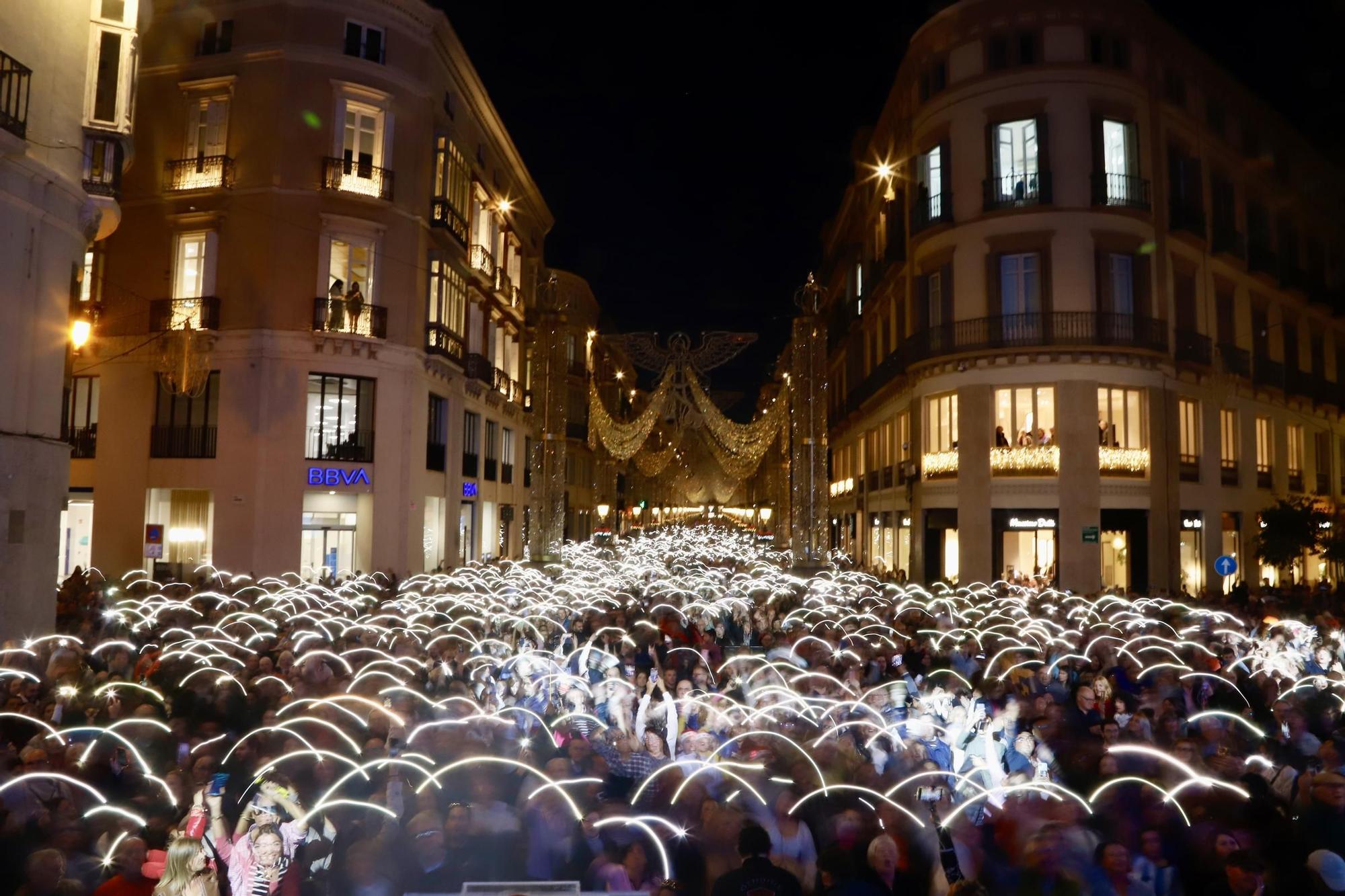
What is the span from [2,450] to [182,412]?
51.3 feet

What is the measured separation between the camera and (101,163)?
19.9 metres

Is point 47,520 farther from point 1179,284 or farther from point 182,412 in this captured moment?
point 1179,284

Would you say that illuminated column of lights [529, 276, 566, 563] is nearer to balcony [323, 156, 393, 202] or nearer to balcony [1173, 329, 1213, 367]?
balcony [323, 156, 393, 202]

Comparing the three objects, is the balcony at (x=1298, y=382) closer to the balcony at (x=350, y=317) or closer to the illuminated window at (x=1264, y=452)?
the illuminated window at (x=1264, y=452)

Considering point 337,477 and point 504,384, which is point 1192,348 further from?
point 504,384

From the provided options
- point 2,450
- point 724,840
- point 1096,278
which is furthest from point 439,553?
point 724,840

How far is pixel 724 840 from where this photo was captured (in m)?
7.75

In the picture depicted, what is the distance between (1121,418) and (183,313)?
31.5 metres

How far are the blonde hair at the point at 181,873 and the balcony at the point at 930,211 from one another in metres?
32.7

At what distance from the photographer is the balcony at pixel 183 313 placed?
1261 inches

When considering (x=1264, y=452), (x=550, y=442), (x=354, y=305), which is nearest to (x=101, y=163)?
(x=354, y=305)

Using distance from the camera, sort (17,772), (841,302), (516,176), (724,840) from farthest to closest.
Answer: (841,302) → (516,176) → (17,772) → (724,840)

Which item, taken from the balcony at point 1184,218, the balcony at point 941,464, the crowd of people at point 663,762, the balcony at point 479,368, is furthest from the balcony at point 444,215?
the balcony at point 1184,218

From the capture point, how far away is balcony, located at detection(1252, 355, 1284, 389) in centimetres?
3959
